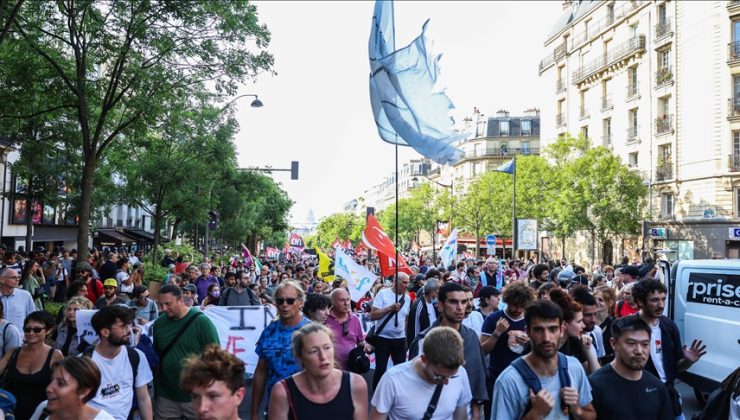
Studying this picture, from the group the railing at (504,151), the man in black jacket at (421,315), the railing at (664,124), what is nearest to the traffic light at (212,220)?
the man in black jacket at (421,315)

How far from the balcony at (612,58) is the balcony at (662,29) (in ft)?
4.43

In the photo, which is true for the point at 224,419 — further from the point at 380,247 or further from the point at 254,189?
the point at 254,189

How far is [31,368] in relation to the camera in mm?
4824

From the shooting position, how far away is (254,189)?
1299 inches

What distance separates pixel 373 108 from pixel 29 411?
17.9 ft

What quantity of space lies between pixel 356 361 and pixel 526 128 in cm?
8571

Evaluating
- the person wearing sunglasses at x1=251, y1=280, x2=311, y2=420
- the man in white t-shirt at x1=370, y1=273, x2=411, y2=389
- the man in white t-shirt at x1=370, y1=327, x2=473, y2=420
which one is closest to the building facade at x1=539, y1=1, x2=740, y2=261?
the man in white t-shirt at x1=370, y1=273, x2=411, y2=389

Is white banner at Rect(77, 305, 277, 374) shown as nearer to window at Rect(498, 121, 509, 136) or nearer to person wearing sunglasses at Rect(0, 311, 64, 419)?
person wearing sunglasses at Rect(0, 311, 64, 419)

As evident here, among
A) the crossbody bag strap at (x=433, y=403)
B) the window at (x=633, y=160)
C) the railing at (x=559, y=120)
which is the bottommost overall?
the crossbody bag strap at (x=433, y=403)

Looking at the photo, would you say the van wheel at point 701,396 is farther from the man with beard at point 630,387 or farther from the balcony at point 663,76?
the balcony at point 663,76

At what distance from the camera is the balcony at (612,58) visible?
139 ft

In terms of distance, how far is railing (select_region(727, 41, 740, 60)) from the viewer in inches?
1372

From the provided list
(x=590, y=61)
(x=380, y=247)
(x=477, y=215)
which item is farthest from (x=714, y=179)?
(x=380, y=247)

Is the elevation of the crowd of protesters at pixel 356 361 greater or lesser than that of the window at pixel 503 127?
lesser
